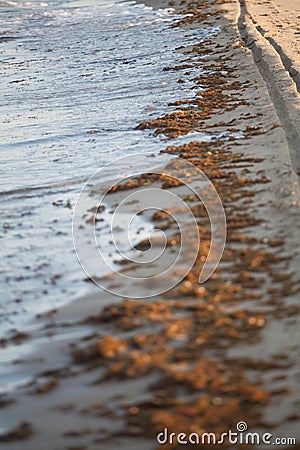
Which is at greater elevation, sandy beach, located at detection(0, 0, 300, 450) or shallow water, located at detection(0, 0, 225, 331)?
shallow water, located at detection(0, 0, 225, 331)

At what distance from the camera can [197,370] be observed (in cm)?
373

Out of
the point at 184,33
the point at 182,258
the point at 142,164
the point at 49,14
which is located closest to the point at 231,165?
the point at 142,164

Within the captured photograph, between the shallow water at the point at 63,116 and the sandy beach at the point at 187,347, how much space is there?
1.23 ft

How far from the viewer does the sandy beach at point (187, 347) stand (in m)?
3.44

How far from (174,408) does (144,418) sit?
0.15 meters

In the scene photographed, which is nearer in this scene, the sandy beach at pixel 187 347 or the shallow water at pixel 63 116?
the sandy beach at pixel 187 347

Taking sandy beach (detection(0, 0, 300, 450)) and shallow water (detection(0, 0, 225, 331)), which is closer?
sandy beach (detection(0, 0, 300, 450))

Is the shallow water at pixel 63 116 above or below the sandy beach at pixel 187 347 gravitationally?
above

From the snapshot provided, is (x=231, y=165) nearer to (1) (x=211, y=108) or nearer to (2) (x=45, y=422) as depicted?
(1) (x=211, y=108)

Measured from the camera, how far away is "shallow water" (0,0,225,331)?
5.01m

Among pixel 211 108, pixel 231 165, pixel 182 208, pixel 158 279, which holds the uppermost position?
pixel 211 108

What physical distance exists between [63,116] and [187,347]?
17.3 feet

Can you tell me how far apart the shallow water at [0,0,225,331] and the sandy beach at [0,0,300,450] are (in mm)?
374

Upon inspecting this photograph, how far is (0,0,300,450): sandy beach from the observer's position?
3438 mm
